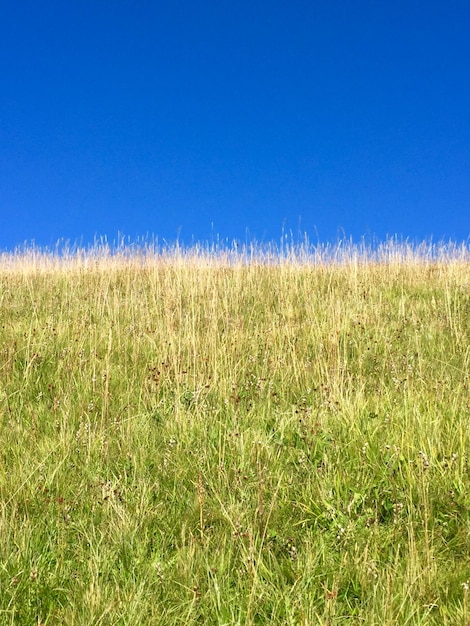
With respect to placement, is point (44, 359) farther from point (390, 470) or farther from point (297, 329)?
point (390, 470)

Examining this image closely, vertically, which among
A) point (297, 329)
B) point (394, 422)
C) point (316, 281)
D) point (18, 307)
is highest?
point (316, 281)

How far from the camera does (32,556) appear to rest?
2.64 meters

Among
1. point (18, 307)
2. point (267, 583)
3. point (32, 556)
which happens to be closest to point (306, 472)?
point (267, 583)

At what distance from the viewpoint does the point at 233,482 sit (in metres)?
3.13

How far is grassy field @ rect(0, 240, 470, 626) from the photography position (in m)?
2.33

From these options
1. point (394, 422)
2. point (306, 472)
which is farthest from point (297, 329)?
point (306, 472)

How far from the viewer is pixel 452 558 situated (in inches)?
103

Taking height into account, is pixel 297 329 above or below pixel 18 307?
below

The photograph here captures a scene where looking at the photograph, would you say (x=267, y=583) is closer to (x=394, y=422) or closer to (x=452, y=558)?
(x=452, y=558)

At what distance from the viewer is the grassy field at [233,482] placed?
2330 mm

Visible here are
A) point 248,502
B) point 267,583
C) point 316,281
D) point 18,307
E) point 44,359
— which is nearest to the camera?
point 267,583

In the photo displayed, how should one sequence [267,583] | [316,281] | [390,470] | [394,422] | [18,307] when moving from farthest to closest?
[316,281]
[18,307]
[394,422]
[390,470]
[267,583]

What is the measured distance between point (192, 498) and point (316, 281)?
6.30m

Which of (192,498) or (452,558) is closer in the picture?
(452,558)
